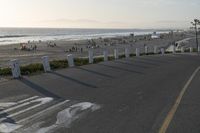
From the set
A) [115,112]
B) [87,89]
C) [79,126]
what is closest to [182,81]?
[87,89]

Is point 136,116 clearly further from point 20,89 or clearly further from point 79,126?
point 20,89

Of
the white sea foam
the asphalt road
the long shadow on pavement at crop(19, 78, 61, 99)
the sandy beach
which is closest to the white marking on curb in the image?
the asphalt road

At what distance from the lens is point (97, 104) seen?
425 inches

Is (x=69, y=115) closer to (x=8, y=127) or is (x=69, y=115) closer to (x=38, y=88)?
(x=8, y=127)

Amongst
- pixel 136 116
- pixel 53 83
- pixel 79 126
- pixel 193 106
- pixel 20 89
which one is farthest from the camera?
pixel 53 83

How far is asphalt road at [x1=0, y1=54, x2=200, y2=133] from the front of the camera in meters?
8.31

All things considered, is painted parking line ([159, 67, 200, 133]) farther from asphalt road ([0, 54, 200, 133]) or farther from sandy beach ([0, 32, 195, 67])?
sandy beach ([0, 32, 195, 67])

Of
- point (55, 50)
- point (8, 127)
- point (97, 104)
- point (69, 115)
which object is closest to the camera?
point (8, 127)

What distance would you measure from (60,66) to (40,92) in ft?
33.5

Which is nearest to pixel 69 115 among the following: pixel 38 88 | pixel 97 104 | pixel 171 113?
pixel 97 104

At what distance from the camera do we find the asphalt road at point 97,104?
8.31m

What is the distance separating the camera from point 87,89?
537 inches

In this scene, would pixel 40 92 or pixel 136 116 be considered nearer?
pixel 136 116

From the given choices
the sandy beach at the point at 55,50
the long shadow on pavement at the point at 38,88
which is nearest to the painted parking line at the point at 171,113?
the long shadow on pavement at the point at 38,88
